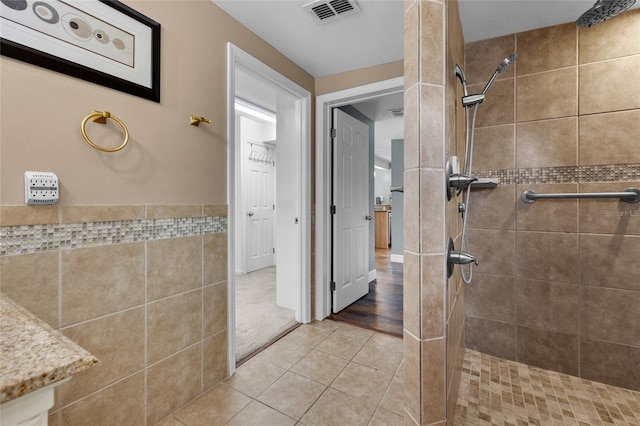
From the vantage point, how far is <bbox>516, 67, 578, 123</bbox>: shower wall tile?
1715mm

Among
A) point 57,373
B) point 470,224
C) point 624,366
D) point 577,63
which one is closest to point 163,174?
point 57,373

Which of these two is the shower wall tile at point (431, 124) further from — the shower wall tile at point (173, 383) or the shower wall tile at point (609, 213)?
the shower wall tile at point (173, 383)

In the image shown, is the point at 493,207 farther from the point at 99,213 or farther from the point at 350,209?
the point at 99,213

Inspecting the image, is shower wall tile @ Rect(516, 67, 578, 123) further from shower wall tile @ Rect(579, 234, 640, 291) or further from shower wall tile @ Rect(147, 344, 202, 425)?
shower wall tile @ Rect(147, 344, 202, 425)

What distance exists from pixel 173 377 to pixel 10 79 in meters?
1.40

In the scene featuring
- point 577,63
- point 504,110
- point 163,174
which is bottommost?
point 163,174

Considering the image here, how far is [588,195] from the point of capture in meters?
1.65

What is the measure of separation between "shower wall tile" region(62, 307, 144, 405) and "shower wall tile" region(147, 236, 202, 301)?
0.42 feet

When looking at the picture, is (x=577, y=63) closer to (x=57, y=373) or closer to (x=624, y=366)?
(x=624, y=366)

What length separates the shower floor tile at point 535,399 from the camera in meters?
1.39

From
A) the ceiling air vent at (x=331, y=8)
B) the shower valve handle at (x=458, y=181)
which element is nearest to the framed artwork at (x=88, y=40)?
the ceiling air vent at (x=331, y=8)

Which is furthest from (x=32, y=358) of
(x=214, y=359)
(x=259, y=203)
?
(x=259, y=203)

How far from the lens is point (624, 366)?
63.6 inches

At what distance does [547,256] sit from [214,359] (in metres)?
2.15
